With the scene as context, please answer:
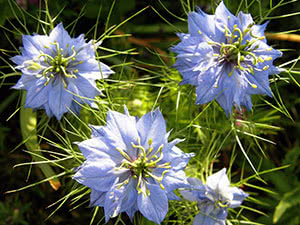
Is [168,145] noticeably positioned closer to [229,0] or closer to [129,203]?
[129,203]

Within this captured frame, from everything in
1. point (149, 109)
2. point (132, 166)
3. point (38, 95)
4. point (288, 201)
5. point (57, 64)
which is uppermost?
point (57, 64)

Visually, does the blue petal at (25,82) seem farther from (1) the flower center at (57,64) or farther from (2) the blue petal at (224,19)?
(2) the blue petal at (224,19)

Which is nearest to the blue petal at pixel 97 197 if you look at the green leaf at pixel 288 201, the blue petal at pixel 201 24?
the blue petal at pixel 201 24

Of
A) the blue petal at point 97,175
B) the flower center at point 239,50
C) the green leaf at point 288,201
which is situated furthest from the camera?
the green leaf at point 288,201

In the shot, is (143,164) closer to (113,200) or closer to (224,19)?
(113,200)

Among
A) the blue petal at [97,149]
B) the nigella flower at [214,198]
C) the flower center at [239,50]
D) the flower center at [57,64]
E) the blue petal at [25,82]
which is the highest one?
the flower center at [239,50]

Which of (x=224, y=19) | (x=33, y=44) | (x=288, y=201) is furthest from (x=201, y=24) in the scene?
(x=288, y=201)

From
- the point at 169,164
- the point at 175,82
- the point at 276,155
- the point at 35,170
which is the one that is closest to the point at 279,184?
the point at 276,155

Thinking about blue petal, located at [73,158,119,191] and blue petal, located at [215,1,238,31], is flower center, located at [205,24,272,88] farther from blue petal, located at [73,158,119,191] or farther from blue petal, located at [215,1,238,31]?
blue petal, located at [73,158,119,191]
